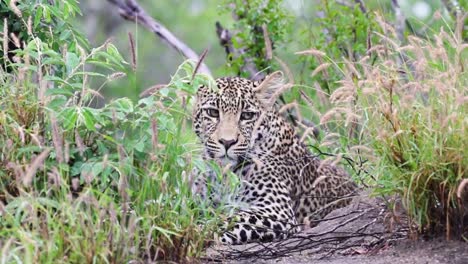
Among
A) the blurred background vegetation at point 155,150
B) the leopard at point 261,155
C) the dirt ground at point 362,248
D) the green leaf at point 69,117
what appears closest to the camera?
the blurred background vegetation at point 155,150

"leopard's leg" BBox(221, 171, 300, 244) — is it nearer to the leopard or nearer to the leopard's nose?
the leopard

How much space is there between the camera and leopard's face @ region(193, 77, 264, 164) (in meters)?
9.09

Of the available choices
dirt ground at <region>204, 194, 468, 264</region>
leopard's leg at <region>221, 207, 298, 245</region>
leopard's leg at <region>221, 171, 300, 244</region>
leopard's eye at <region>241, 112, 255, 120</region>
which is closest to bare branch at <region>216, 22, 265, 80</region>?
leopard's eye at <region>241, 112, 255, 120</region>

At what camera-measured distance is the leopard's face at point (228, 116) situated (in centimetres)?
909

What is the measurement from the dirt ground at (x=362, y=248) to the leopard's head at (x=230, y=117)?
1.16m

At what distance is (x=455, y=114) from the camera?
6.43 meters

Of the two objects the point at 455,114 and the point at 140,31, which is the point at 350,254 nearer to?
the point at 455,114

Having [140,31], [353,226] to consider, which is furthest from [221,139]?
[140,31]

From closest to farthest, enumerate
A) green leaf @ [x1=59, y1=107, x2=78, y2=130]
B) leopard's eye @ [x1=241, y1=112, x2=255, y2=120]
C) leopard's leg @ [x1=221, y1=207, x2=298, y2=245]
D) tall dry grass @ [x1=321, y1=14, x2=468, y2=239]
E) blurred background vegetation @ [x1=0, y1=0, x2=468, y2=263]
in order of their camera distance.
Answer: blurred background vegetation @ [x1=0, y1=0, x2=468, y2=263], green leaf @ [x1=59, y1=107, x2=78, y2=130], tall dry grass @ [x1=321, y1=14, x2=468, y2=239], leopard's leg @ [x1=221, y1=207, x2=298, y2=245], leopard's eye @ [x1=241, y1=112, x2=255, y2=120]

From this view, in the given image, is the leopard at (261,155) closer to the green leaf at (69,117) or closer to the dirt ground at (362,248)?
the dirt ground at (362,248)

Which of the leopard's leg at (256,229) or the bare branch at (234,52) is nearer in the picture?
the leopard's leg at (256,229)

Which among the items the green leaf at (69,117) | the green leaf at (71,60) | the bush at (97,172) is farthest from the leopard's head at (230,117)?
the green leaf at (69,117)

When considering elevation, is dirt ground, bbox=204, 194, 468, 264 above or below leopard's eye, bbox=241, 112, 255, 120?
below

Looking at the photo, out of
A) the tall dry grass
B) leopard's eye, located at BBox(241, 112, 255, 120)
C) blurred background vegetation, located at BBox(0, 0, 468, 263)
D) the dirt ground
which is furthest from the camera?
leopard's eye, located at BBox(241, 112, 255, 120)
